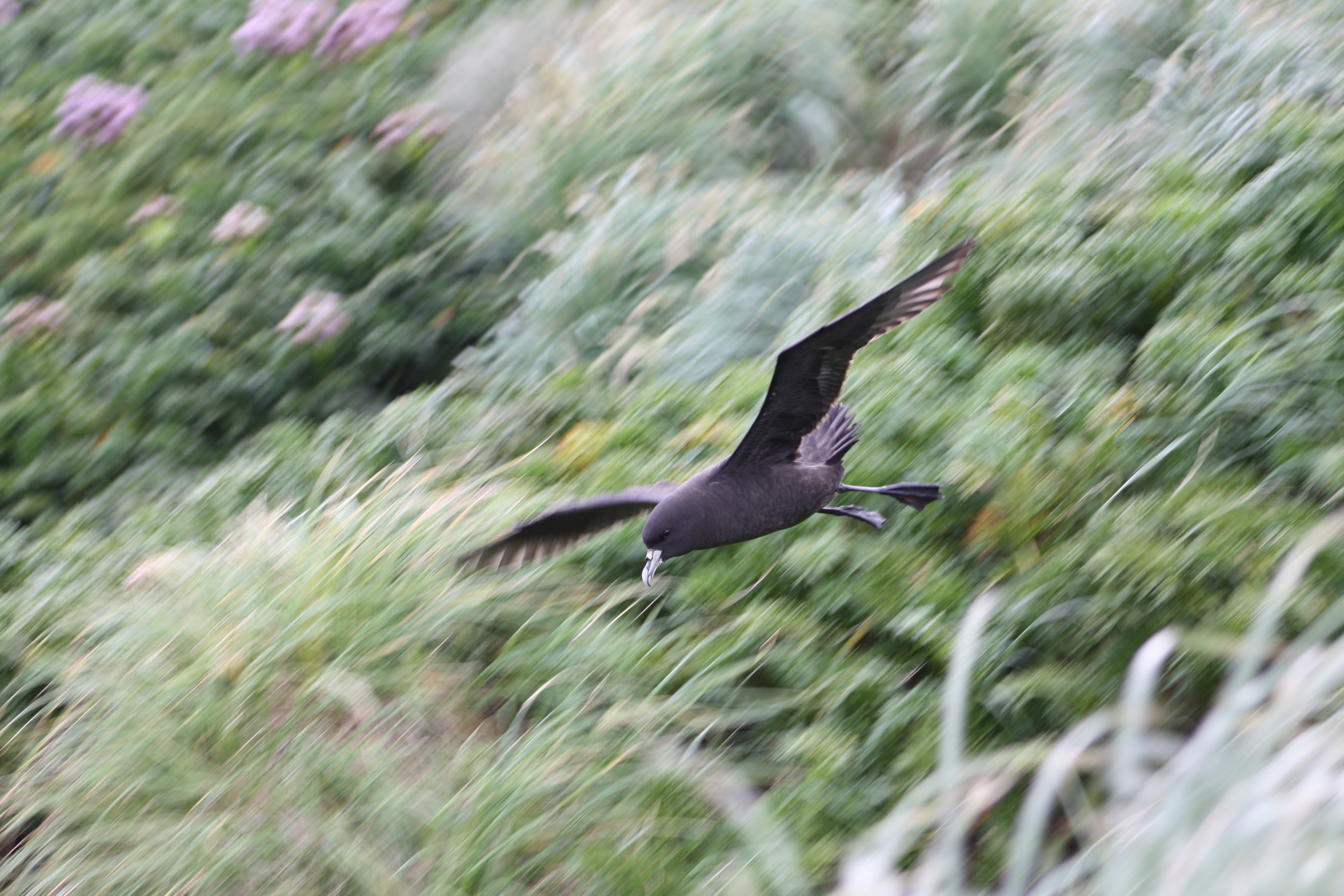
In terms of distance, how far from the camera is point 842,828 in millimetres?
2541

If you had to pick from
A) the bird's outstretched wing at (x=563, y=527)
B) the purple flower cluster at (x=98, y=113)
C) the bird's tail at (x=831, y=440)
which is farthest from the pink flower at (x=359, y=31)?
the bird's tail at (x=831, y=440)

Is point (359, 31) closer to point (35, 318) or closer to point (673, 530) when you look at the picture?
point (35, 318)

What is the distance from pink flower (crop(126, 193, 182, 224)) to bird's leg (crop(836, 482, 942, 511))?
4.37 metres

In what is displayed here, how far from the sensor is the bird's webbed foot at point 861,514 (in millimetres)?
3084

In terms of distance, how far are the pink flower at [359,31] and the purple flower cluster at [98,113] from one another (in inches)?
44.6

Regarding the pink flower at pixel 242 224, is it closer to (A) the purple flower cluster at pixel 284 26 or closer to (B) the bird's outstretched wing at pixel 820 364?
(A) the purple flower cluster at pixel 284 26

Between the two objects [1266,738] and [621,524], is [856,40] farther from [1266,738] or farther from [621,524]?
[1266,738]

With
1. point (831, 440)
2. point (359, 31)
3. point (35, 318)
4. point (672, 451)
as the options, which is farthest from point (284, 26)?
point (831, 440)

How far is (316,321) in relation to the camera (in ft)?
17.2

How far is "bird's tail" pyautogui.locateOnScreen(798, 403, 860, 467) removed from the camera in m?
3.05

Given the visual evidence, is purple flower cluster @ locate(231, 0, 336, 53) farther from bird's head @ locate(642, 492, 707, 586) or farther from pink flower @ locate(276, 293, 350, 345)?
bird's head @ locate(642, 492, 707, 586)

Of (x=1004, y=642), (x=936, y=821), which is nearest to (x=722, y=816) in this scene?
(x=936, y=821)

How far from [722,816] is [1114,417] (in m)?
1.52

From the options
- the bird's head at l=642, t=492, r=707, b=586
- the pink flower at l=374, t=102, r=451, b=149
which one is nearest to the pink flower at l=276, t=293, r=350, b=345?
the pink flower at l=374, t=102, r=451, b=149
